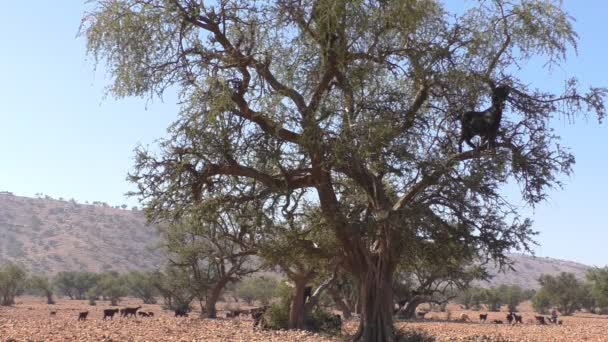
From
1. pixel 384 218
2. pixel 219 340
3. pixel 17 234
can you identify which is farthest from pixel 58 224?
pixel 384 218

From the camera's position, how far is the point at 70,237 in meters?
106

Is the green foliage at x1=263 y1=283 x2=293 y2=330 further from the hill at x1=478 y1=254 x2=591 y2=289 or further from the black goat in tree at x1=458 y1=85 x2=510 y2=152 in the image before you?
the hill at x1=478 y1=254 x2=591 y2=289

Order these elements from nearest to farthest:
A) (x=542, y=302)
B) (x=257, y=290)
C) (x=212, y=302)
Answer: (x=212, y=302) → (x=542, y=302) → (x=257, y=290)

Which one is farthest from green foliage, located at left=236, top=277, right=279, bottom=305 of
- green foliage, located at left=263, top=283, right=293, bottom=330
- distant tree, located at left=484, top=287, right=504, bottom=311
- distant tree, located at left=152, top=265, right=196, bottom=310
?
green foliage, located at left=263, top=283, right=293, bottom=330

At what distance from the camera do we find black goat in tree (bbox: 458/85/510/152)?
1241 centimetres

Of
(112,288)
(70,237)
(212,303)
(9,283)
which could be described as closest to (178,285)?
(212,303)

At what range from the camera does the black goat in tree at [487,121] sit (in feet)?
40.7

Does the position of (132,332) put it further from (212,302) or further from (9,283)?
(9,283)

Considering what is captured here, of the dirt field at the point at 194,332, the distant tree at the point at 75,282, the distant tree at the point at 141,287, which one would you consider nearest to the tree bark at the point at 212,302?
the dirt field at the point at 194,332

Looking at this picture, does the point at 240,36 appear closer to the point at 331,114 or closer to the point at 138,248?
the point at 331,114

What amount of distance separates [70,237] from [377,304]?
9898cm

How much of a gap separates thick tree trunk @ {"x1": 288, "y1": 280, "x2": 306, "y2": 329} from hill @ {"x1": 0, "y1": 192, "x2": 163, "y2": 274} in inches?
2793

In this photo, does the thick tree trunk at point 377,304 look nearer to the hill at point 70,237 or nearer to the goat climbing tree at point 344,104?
the goat climbing tree at point 344,104

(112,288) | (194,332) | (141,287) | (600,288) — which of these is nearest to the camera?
(194,332)
